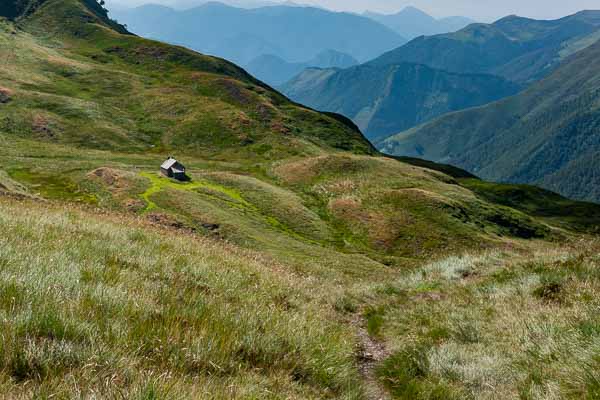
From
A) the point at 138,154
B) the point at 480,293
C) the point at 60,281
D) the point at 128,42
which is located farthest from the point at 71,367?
the point at 128,42

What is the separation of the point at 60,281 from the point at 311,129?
349 feet

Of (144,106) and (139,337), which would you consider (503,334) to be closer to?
(139,337)

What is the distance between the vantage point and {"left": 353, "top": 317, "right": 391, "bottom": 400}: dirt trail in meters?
6.10

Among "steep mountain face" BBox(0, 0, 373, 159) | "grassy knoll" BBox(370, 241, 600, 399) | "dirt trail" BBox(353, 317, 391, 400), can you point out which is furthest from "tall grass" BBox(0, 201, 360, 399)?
"steep mountain face" BBox(0, 0, 373, 159)

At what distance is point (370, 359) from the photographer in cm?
839

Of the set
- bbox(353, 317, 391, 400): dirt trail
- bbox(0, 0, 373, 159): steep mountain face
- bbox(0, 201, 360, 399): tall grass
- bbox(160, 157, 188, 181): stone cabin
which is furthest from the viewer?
bbox(0, 0, 373, 159): steep mountain face

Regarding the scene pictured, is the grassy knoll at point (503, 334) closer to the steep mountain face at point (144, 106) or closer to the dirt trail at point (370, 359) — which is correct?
the dirt trail at point (370, 359)

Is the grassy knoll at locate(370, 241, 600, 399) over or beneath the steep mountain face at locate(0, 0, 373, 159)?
beneath

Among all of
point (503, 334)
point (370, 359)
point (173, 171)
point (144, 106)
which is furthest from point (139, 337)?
point (144, 106)

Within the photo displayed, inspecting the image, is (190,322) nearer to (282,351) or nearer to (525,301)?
(282,351)

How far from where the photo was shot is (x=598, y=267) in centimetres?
1134

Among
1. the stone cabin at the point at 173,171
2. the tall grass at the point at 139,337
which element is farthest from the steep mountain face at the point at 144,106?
the tall grass at the point at 139,337

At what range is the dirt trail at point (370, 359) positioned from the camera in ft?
20.0

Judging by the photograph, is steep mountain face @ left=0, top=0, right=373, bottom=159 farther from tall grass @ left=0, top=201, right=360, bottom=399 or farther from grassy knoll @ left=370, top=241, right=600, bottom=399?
tall grass @ left=0, top=201, right=360, bottom=399
